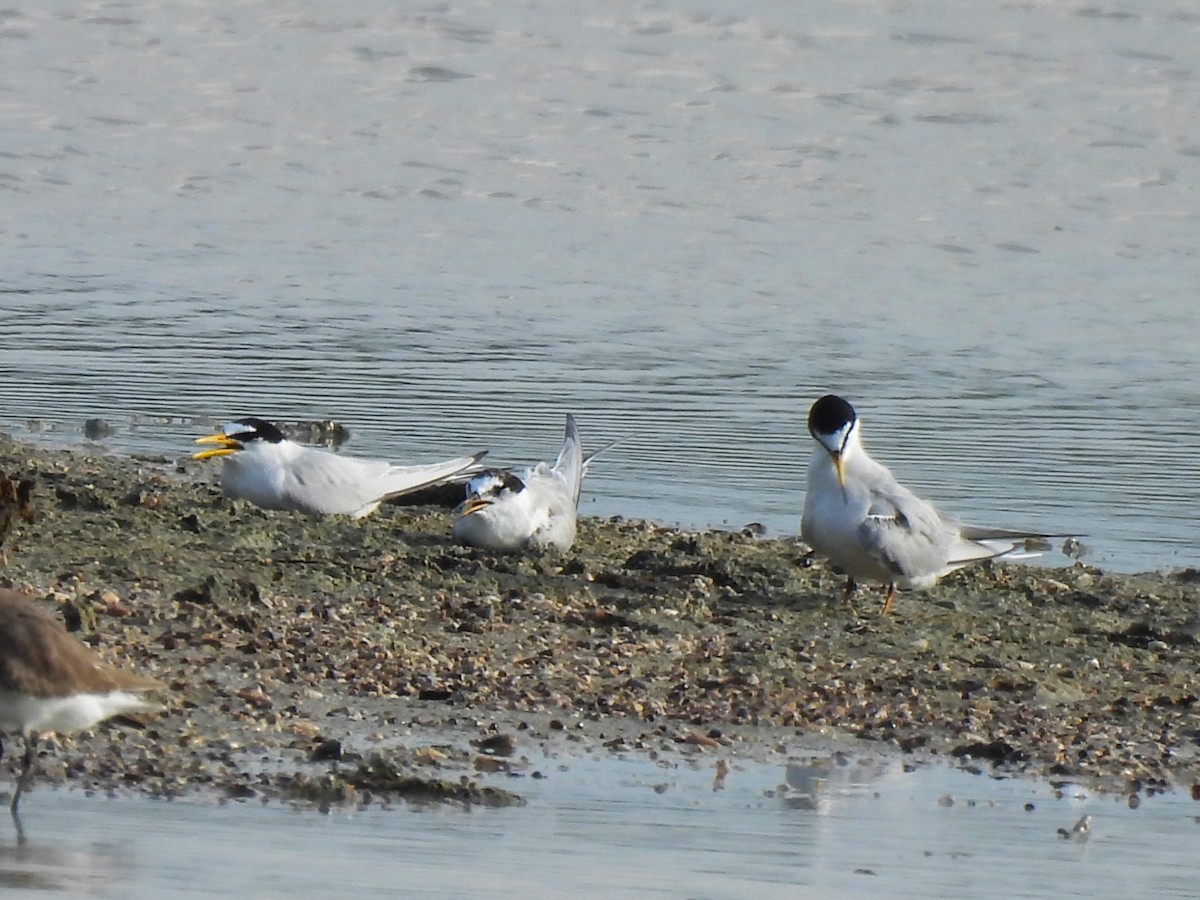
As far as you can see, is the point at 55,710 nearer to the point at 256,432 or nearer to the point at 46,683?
the point at 46,683

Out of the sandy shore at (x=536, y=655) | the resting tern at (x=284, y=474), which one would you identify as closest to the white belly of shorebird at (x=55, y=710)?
the sandy shore at (x=536, y=655)

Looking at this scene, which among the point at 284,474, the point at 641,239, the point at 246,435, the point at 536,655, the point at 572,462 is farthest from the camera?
the point at 641,239

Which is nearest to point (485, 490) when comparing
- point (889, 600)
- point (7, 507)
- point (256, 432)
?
point (256, 432)

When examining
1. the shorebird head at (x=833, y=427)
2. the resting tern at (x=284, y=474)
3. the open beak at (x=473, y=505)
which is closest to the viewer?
the shorebird head at (x=833, y=427)

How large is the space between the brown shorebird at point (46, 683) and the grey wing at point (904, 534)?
3.47 meters

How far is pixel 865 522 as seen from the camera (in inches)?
332

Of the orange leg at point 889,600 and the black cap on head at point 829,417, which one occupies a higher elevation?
the black cap on head at point 829,417

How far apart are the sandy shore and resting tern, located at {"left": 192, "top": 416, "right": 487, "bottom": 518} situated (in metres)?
0.23

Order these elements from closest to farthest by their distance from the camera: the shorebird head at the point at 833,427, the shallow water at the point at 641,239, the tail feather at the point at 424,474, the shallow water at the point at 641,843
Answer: the shallow water at the point at 641,843
the shorebird head at the point at 833,427
the tail feather at the point at 424,474
the shallow water at the point at 641,239

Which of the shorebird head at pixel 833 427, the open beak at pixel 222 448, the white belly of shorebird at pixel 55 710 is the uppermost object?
the shorebird head at pixel 833 427

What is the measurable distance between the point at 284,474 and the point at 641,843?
4754mm

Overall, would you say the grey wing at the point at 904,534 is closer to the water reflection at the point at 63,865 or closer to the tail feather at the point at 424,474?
the tail feather at the point at 424,474

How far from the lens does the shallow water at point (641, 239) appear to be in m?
12.4

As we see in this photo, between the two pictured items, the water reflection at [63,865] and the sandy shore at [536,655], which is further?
the sandy shore at [536,655]
